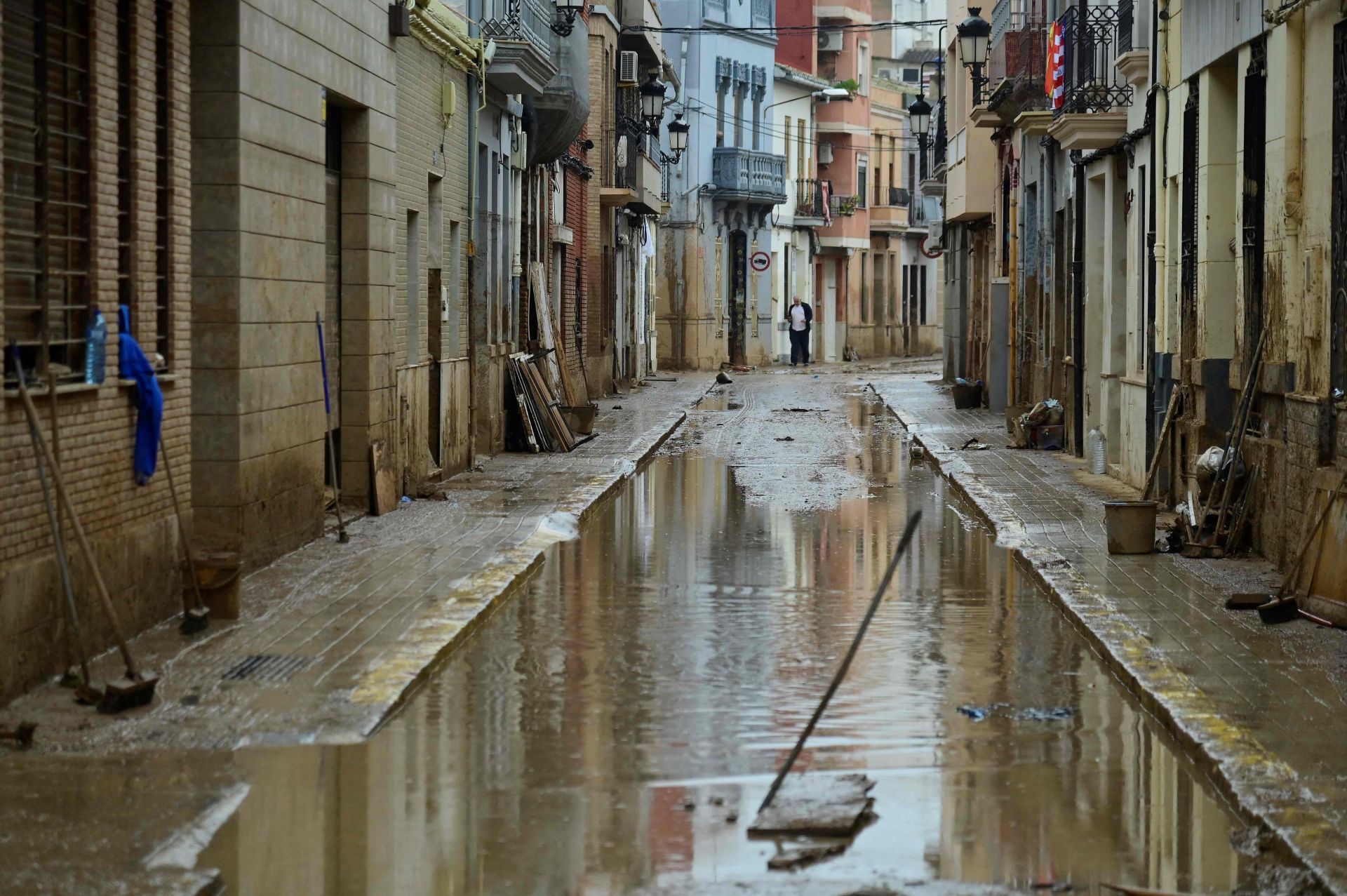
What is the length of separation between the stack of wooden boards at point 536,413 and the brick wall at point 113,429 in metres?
11.6

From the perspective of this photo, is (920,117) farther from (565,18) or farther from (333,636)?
(333,636)

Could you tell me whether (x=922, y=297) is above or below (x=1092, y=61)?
below

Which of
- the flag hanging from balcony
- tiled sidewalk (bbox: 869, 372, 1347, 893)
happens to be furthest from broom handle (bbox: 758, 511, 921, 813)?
the flag hanging from balcony

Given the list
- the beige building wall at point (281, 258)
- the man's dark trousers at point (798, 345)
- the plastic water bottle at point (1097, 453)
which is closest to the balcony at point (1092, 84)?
the plastic water bottle at point (1097, 453)

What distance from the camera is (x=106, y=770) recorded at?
727 cm

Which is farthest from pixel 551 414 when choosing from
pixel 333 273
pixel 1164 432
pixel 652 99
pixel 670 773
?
pixel 670 773

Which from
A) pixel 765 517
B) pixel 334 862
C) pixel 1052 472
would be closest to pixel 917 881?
pixel 334 862

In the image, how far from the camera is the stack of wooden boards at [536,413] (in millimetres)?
23125

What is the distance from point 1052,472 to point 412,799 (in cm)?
1385

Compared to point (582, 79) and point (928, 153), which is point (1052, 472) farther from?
point (928, 153)

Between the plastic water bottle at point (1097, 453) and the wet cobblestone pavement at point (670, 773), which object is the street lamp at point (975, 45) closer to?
the plastic water bottle at point (1097, 453)

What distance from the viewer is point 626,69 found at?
37.0m

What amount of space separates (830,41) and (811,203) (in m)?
6.74

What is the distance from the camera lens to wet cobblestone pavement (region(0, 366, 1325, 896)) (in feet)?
20.3
